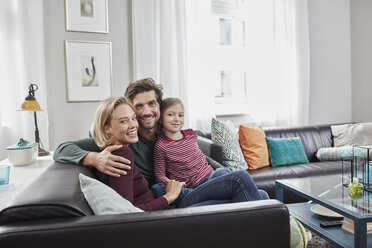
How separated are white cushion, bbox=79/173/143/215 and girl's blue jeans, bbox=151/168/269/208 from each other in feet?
1.56

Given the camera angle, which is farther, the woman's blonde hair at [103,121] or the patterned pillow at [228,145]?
the patterned pillow at [228,145]

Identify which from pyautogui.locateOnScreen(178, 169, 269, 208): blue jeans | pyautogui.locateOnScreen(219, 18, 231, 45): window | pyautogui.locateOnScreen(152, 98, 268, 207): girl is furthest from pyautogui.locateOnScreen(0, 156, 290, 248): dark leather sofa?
pyautogui.locateOnScreen(219, 18, 231, 45): window

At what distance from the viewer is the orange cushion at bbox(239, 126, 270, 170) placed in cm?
295

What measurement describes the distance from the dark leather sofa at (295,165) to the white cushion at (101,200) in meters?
1.41

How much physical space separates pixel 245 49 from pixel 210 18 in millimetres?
672

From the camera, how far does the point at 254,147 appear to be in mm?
3012

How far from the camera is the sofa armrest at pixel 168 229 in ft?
2.85

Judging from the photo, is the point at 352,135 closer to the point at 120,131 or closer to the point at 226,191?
the point at 226,191

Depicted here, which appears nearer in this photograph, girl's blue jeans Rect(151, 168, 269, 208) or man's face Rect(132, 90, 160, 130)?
girl's blue jeans Rect(151, 168, 269, 208)

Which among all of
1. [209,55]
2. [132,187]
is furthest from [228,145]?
[132,187]

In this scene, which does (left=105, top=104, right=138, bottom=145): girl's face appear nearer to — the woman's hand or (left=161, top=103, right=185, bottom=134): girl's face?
the woman's hand

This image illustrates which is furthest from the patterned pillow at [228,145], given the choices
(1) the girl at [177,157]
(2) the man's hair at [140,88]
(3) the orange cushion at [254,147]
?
(2) the man's hair at [140,88]

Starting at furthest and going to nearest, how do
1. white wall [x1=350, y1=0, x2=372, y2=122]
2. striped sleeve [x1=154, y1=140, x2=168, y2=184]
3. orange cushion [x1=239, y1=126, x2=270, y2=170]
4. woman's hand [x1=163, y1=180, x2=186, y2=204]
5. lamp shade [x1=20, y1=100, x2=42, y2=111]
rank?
white wall [x1=350, y1=0, x2=372, y2=122] < orange cushion [x1=239, y1=126, x2=270, y2=170] < lamp shade [x1=20, y1=100, x2=42, y2=111] < striped sleeve [x1=154, y1=140, x2=168, y2=184] < woman's hand [x1=163, y1=180, x2=186, y2=204]

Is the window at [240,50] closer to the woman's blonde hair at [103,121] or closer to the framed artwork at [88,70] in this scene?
the framed artwork at [88,70]
